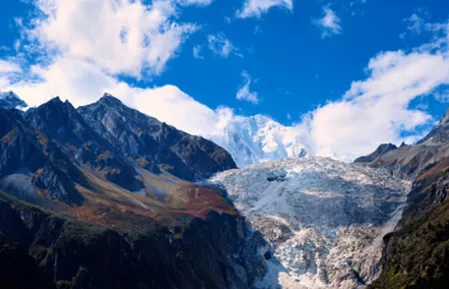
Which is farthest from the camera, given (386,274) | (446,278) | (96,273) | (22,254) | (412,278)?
(96,273)

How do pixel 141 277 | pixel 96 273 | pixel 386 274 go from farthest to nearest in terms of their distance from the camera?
1. pixel 141 277
2. pixel 96 273
3. pixel 386 274

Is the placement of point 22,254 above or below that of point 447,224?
below

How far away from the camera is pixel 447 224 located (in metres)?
103

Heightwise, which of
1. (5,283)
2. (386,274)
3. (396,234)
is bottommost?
(5,283)

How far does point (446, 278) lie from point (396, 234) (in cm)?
7267

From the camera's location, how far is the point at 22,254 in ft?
534

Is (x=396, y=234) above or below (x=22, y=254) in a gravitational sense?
above

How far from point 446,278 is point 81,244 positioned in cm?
13678

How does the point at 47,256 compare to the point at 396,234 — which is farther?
the point at 47,256

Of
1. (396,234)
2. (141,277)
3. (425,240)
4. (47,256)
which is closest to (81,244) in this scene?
(47,256)

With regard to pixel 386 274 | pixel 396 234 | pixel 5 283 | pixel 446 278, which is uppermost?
pixel 396 234

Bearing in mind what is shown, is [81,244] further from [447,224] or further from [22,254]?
[447,224]

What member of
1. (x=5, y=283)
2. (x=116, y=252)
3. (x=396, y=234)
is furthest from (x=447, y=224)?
(x=116, y=252)

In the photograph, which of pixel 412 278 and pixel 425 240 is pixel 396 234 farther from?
pixel 412 278
